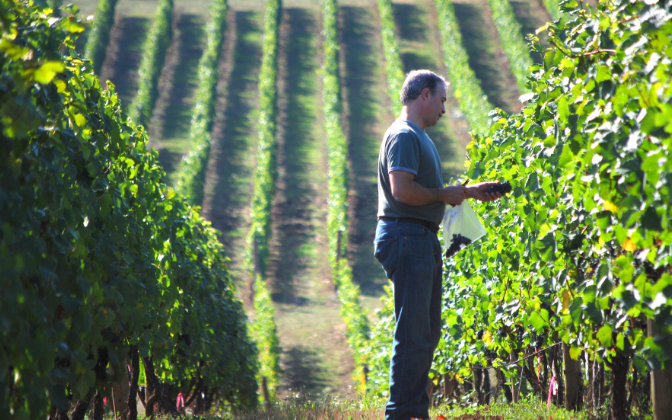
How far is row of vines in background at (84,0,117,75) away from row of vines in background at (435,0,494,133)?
15.7 metres

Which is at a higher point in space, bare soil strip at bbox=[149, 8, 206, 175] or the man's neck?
bare soil strip at bbox=[149, 8, 206, 175]

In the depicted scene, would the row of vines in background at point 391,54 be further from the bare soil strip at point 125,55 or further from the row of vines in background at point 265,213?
the bare soil strip at point 125,55

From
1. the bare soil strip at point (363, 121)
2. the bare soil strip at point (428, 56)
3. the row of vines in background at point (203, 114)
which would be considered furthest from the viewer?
the bare soil strip at point (428, 56)

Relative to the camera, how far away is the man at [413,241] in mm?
2748

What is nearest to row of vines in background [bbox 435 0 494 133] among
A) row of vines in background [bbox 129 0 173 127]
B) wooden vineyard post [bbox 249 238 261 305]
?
wooden vineyard post [bbox 249 238 261 305]

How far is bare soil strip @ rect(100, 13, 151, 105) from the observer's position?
2631 cm

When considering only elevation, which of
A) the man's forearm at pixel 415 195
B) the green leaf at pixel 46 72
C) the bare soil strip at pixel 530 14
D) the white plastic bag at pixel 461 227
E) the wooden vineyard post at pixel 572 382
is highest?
the bare soil strip at pixel 530 14

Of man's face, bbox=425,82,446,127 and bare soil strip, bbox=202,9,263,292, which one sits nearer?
man's face, bbox=425,82,446,127

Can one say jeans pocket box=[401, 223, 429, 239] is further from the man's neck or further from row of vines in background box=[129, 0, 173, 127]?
A: row of vines in background box=[129, 0, 173, 127]

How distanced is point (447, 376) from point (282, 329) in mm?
7626

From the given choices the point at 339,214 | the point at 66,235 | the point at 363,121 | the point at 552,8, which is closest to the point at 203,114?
the point at 363,121

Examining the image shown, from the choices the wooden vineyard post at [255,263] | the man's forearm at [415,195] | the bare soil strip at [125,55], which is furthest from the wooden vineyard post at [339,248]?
the bare soil strip at [125,55]

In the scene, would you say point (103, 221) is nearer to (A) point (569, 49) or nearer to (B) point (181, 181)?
(A) point (569, 49)

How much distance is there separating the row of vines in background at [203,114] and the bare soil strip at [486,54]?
1153 cm
